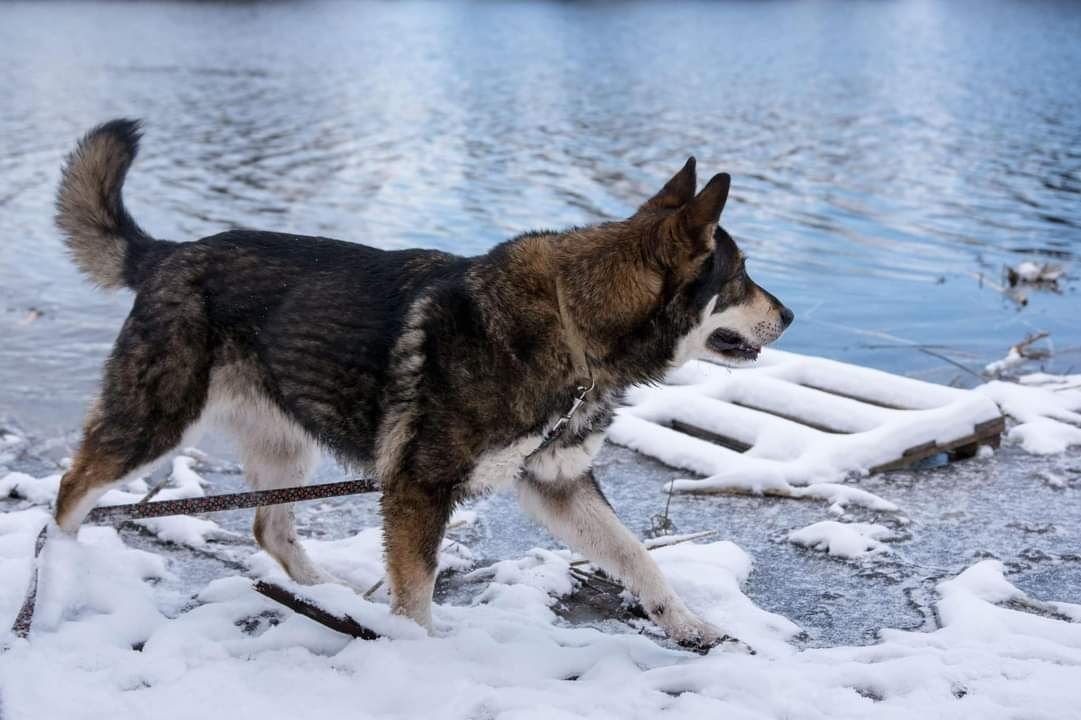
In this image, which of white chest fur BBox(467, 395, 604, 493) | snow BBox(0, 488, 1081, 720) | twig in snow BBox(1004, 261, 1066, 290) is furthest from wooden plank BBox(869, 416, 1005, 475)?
twig in snow BBox(1004, 261, 1066, 290)

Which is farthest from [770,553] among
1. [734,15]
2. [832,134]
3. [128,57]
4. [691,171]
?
[734,15]

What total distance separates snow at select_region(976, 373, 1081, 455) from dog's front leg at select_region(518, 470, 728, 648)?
3.04 meters

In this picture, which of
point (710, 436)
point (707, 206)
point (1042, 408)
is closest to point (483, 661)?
point (707, 206)

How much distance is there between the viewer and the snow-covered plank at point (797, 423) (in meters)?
5.79

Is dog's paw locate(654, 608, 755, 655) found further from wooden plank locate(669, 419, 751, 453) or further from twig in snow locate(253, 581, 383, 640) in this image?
wooden plank locate(669, 419, 751, 453)

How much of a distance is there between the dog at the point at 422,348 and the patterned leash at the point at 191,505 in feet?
0.41

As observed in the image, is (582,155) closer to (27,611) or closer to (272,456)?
(272,456)

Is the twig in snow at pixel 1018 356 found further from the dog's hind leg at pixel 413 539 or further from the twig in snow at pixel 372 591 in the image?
A: the dog's hind leg at pixel 413 539

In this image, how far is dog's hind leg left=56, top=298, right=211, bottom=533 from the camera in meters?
4.05

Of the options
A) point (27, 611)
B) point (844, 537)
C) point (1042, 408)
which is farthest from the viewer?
point (1042, 408)

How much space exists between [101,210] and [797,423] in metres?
3.88

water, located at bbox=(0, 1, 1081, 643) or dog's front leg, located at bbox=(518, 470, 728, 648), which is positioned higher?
dog's front leg, located at bbox=(518, 470, 728, 648)

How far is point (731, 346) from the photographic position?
406cm

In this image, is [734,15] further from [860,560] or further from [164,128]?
[860,560]
